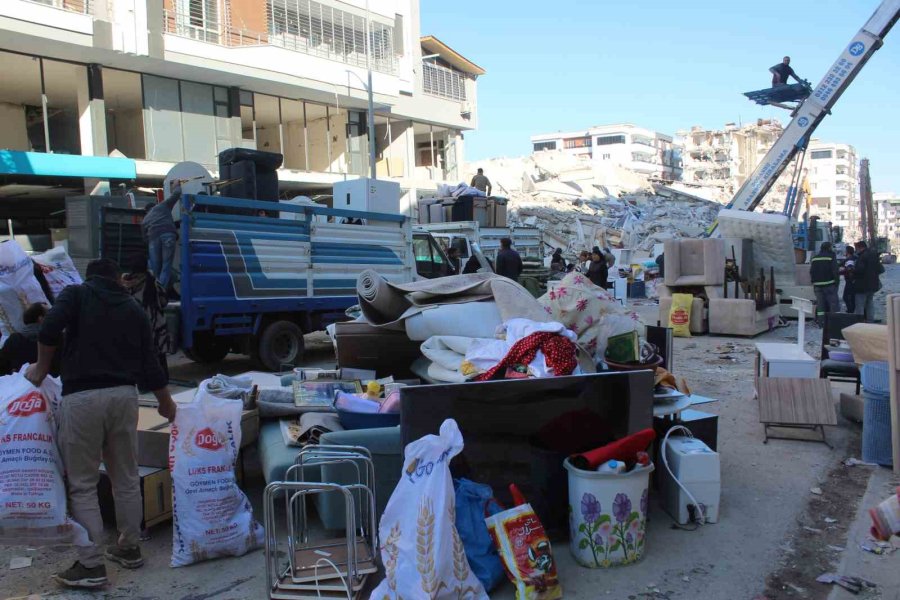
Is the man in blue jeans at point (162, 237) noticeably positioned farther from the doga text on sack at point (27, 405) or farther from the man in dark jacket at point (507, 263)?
the man in dark jacket at point (507, 263)

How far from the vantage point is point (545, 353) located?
4379mm

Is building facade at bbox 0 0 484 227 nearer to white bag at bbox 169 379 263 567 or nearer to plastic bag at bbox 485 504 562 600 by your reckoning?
white bag at bbox 169 379 263 567

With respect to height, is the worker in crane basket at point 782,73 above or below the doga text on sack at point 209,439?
above

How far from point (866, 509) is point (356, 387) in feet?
11.8

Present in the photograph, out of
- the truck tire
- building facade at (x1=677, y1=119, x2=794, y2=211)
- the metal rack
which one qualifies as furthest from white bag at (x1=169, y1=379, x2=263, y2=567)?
building facade at (x1=677, y1=119, x2=794, y2=211)

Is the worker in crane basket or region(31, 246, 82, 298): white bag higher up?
the worker in crane basket

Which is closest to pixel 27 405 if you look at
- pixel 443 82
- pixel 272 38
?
pixel 272 38

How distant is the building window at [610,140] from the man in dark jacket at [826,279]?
90633 mm

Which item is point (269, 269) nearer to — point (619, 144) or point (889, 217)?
point (619, 144)

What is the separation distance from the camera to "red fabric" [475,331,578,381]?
14.2 feet

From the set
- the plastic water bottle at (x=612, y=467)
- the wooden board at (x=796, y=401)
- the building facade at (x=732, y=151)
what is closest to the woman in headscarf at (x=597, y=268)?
the wooden board at (x=796, y=401)

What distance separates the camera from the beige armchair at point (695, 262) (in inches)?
492

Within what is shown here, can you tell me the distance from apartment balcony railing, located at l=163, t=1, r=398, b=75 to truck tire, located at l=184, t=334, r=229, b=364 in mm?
13972

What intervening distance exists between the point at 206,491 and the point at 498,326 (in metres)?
2.35
